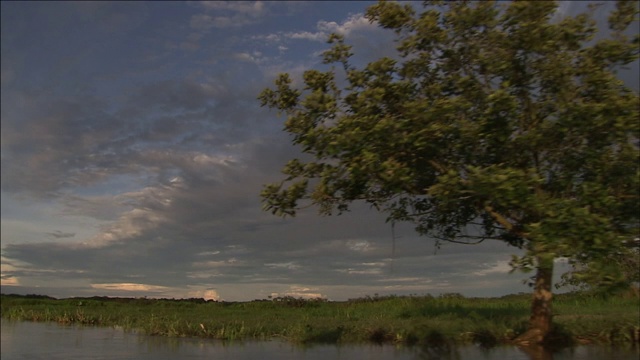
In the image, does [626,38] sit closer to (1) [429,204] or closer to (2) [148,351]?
(1) [429,204]

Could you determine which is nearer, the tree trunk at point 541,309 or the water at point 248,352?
the water at point 248,352

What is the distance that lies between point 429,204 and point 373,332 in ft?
20.8

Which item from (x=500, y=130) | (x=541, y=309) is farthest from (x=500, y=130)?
(x=541, y=309)

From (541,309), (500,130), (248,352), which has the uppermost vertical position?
(500,130)

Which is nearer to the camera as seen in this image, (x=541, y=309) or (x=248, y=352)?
(x=541, y=309)

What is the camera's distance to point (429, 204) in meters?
18.3

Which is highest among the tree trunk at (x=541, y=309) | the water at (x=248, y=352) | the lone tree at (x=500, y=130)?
the lone tree at (x=500, y=130)

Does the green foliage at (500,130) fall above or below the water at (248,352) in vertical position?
above

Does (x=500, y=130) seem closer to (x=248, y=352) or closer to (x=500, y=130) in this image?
(x=500, y=130)

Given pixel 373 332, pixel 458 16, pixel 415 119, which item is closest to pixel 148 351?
pixel 373 332

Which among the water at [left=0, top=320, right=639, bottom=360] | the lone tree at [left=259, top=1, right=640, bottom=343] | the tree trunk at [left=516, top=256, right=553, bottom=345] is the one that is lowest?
the water at [left=0, top=320, right=639, bottom=360]

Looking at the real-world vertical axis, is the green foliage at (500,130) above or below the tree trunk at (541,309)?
above

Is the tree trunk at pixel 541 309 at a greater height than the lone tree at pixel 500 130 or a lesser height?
lesser

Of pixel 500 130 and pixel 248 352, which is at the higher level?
pixel 500 130
